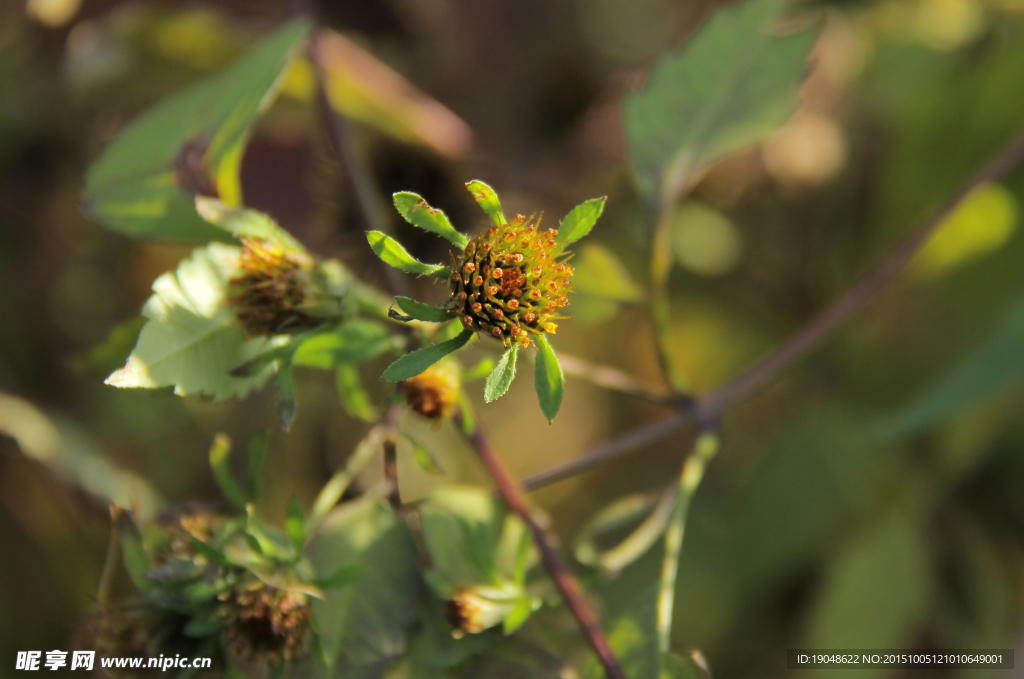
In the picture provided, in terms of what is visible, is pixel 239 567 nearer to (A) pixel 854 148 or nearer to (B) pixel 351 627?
(B) pixel 351 627

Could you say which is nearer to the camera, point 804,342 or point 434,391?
point 434,391

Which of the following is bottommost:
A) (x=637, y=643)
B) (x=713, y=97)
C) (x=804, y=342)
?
(x=637, y=643)

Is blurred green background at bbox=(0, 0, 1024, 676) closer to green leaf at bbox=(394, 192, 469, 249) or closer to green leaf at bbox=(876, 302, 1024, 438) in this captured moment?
green leaf at bbox=(876, 302, 1024, 438)

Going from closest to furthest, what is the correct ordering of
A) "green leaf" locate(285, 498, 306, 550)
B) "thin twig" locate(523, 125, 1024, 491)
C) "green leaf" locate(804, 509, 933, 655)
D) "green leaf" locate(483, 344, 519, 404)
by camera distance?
"green leaf" locate(483, 344, 519, 404) < "green leaf" locate(285, 498, 306, 550) < "thin twig" locate(523, 125, 1024, 491) < "green leaf" locate(804, 509, 933, 655)

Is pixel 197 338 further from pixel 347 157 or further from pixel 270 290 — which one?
pixel 347 157

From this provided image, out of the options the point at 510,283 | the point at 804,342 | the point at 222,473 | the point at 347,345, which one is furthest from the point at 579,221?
the point at 804,342

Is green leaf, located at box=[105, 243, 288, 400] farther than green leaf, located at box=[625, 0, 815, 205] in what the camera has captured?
No

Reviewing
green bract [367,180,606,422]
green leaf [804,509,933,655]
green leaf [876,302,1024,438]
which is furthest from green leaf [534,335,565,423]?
green leaf [804,509,933,655]
